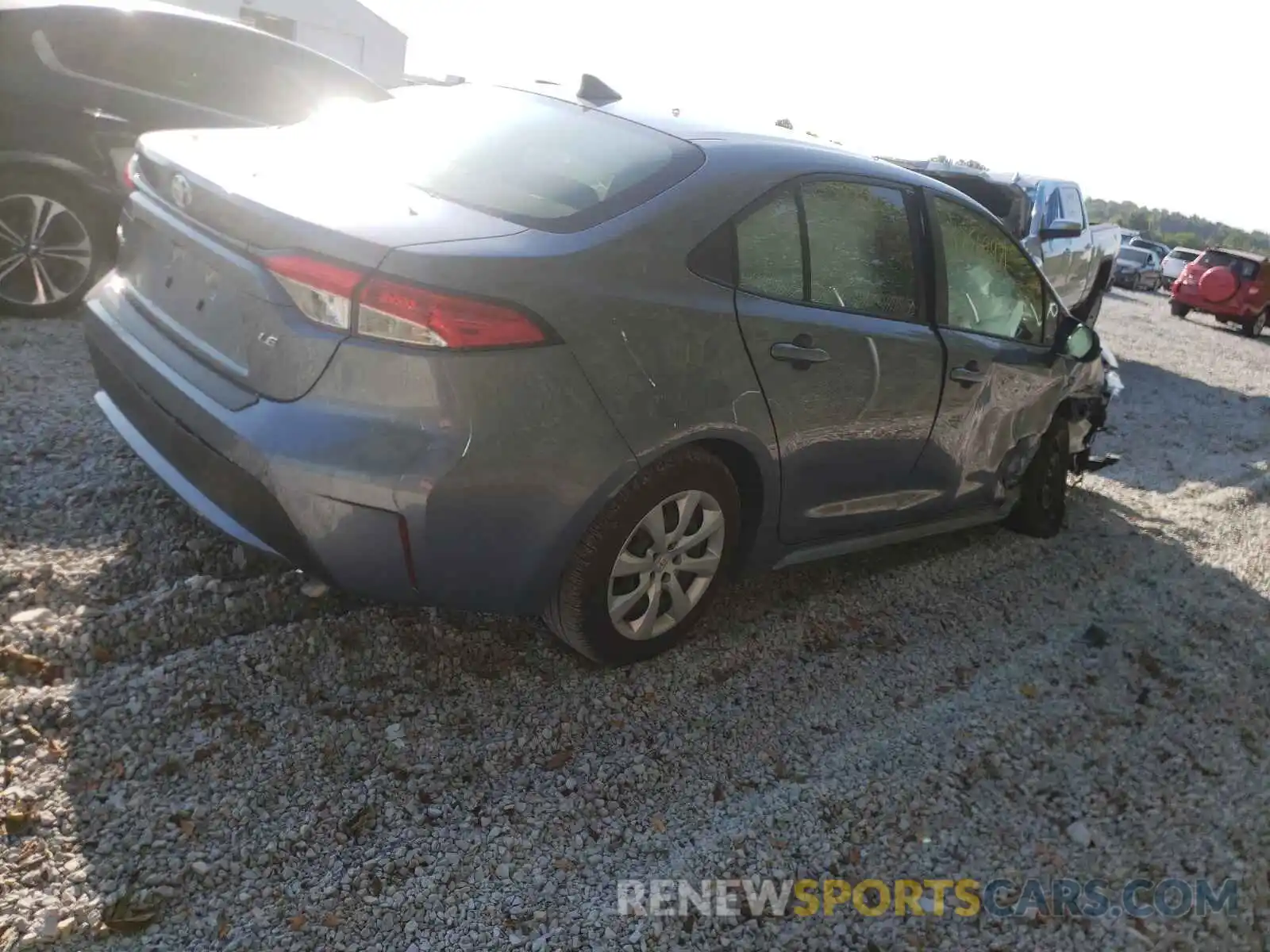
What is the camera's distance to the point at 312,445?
246 cm

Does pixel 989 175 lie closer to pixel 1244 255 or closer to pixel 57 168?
pixel 57 168

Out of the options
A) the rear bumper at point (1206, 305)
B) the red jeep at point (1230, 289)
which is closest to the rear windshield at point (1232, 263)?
the red jeep at point (1230, 289)

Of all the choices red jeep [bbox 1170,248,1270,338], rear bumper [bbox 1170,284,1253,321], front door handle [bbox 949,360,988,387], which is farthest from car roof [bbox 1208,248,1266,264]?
front door handle [bbox 949,360,988,387]

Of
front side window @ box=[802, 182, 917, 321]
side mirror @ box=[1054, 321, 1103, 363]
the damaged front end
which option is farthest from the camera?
the damaged front end

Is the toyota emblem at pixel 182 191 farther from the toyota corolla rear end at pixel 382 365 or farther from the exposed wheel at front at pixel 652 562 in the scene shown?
the exposed wheel at front at pixel 652 562

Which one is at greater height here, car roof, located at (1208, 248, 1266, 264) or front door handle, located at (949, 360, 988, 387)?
car roof, located at (1208, 248, 1266, 264)

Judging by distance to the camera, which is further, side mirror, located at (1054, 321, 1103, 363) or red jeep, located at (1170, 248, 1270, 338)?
red jeep, located at (1170, 248, 1270, 338)

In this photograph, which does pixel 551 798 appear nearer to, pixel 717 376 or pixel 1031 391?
pixel 717 376

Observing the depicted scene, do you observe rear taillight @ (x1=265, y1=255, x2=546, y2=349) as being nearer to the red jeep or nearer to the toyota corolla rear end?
the toyota corolla rear end

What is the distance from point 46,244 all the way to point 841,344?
4300 mm

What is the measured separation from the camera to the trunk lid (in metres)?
2.48

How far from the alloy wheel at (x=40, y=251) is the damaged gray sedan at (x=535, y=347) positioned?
233 cm

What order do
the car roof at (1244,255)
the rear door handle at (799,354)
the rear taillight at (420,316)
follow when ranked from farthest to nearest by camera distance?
1. the car roof at (1244,255)
2. the rear door handle at (799,354)
3. the rear taillight at (420,316)

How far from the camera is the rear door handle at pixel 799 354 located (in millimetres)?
3086
